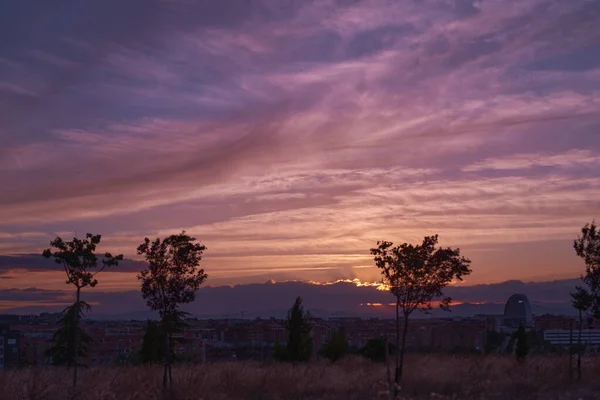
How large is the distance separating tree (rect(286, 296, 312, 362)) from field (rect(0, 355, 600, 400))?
685cm

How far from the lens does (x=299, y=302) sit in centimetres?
3675

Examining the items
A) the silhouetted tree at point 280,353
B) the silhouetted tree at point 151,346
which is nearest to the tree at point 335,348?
the silhouetted tree at point 280,353

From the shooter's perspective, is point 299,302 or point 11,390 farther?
point 299,302

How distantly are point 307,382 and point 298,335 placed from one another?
11.8 m

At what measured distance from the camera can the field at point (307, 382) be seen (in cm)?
1945

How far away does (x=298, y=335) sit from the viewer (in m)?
35.8

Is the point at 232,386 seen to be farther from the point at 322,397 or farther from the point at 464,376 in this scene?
the point at 464,376

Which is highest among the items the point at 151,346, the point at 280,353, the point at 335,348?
the point at 151,346

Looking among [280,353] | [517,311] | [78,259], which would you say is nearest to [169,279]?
[78,259]

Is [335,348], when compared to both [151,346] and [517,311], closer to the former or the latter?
[151,346]

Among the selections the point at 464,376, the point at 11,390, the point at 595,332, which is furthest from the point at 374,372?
the point at 595,332

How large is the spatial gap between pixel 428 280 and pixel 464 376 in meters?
4.78

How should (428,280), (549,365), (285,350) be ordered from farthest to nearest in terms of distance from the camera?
(285,350), (549,365), (428,280)

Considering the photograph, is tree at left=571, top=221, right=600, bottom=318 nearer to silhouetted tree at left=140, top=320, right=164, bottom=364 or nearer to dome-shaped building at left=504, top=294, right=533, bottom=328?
silhouetted tree at left=140, top=320, right=164, bottom=364
